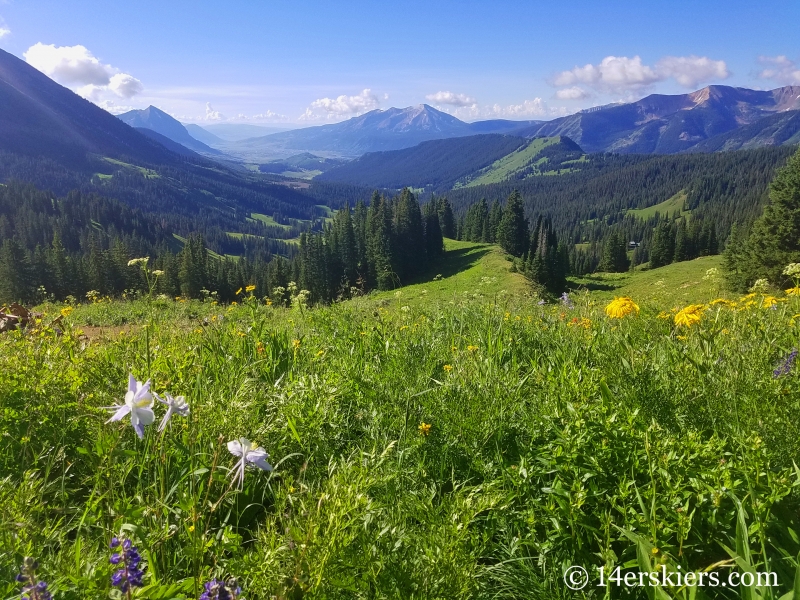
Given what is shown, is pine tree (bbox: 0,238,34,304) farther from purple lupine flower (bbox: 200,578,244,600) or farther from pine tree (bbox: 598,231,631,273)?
pine tree (bbox: 598,231,631,273)

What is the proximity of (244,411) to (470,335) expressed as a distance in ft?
8.46

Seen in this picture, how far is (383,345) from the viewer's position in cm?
412

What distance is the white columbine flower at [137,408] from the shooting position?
1385 millimetres

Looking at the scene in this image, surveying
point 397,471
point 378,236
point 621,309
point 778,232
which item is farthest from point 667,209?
point 397,471

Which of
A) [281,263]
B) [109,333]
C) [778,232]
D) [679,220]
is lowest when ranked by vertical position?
[679,220]

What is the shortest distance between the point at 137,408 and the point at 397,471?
3.75 ft

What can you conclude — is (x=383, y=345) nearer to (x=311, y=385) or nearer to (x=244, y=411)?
(x=311, y=385)

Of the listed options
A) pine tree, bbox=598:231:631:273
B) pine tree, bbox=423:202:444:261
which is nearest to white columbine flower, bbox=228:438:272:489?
pine tree, bbox=423:202:444:261

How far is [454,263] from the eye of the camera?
65.3m

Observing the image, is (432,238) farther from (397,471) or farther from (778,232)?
(397,471)

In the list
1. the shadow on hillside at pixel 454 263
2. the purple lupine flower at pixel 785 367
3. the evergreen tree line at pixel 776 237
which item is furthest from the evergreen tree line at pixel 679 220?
the purple lupine flower at pixel 785 367

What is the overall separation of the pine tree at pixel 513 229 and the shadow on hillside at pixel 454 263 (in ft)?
16.8

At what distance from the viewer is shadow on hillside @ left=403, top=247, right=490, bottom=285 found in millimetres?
61438

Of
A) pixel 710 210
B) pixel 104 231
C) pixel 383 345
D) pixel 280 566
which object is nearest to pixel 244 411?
pixel 280 566
